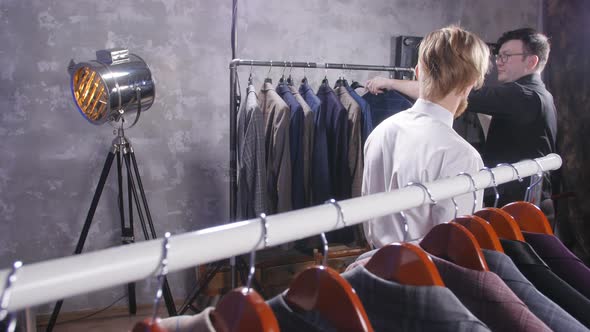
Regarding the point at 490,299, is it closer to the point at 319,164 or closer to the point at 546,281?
the point at 546,281

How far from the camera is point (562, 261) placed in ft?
2.43

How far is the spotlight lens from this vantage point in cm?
190

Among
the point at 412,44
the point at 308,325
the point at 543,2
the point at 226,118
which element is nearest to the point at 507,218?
the point at 308,325

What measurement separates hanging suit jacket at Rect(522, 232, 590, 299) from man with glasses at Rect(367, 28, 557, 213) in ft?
4.73

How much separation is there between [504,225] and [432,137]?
1.75 ft

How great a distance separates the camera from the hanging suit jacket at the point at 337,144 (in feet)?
7.42

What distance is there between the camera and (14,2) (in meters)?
2.29

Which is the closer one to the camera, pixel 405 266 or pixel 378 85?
pixel 405 266

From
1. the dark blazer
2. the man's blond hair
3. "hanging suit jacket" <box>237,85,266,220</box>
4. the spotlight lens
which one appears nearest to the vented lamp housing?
the spotlight lens

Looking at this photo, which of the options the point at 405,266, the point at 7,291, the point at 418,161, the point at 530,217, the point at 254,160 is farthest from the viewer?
the point at 254,160

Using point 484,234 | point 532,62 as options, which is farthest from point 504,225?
point 532,62

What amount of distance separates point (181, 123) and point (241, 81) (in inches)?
16.7

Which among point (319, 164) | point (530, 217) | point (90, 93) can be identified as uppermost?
point (90, 93)

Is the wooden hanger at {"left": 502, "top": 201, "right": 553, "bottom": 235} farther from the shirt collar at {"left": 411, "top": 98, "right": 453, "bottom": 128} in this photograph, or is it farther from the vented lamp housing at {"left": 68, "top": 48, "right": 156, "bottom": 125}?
the vented lamp housing at {"left": 68, "top": 48, "right": 156, "bottom": 125}
